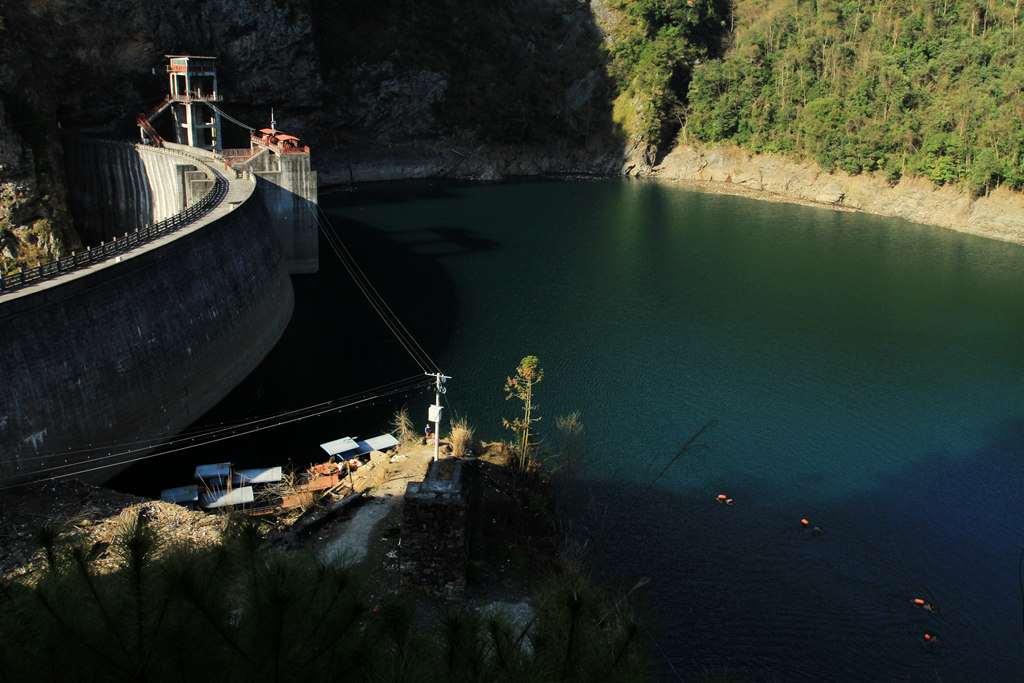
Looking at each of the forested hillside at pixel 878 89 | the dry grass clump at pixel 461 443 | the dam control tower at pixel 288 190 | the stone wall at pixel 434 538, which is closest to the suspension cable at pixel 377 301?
the dam control tower at pixel 288 190

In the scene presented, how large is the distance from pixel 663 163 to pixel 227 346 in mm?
70475

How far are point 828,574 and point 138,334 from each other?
76.0ft

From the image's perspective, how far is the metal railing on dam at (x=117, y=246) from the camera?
25.6 m

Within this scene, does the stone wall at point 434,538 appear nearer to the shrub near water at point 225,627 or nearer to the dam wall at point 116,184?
the shrub near water at point 225,627

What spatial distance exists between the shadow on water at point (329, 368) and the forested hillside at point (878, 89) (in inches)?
1825

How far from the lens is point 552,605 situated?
8.20 metres

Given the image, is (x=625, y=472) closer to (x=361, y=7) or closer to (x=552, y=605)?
(x=552, y=605)

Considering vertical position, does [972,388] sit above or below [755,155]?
below

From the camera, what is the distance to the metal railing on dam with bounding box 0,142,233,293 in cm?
2558

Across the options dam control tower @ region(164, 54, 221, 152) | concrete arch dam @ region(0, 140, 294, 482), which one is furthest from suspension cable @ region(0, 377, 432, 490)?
dam control tower @ region(164, 54, 221, 152)

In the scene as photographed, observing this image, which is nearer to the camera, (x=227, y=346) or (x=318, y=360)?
(x=227, y=346)

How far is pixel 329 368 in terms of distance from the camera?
35.5 metres

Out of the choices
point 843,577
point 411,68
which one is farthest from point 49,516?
point 411,68

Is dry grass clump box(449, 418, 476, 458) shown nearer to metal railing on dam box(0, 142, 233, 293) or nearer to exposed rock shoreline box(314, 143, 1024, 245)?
metal railing on dam box(0, 142, 233, 293)
